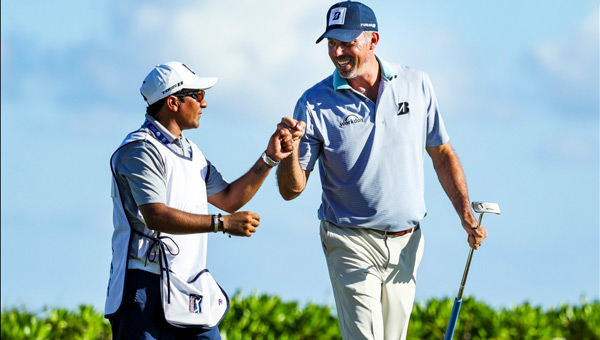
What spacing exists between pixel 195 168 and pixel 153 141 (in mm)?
301

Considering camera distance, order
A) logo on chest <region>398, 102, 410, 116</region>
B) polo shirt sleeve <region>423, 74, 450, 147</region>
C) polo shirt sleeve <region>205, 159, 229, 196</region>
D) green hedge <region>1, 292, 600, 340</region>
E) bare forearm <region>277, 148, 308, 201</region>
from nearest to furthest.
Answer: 1. polo shirt sleeve <region>205, 159, 229, 196</region>
2. bare forearm <region>277, 148, 308, 201</region>
3. logo on chest <region>398, 102, 410, 116</region>
4. polo shirt sleeve <region>423, 74, 450, 147</region>
5. green hedge <region>1, 292, 600, 340</region>

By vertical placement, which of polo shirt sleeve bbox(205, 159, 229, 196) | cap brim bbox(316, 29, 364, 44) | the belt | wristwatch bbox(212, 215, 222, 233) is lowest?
wristwatch bbox(212, 215, 222, 233)

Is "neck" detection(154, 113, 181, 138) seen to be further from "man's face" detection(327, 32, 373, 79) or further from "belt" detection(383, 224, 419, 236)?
"belt" detection(383, 224, 419, 236)

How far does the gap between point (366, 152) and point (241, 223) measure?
1.55 metres

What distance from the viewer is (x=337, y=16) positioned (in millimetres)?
5469

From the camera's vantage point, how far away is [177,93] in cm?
436

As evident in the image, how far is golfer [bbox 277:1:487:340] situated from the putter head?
0.21 metres

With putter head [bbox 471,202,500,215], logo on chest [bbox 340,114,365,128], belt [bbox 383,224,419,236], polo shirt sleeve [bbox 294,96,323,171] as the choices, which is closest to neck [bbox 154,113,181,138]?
polo shirt sleeve [bbox 294,96,323,171]

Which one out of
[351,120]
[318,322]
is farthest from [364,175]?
[318,322]

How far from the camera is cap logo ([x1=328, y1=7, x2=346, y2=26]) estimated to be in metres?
5.40

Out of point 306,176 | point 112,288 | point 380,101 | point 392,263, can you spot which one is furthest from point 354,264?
point 112,288

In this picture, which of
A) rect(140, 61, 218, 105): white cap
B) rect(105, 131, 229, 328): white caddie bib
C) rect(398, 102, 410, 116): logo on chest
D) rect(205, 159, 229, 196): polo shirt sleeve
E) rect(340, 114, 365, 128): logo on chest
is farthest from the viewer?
rect(398, 102, 410, 116): logo on chest

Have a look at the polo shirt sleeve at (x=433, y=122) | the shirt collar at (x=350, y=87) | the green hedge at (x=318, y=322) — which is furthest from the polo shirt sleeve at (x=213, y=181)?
the green hedge at (x=318, y=322)

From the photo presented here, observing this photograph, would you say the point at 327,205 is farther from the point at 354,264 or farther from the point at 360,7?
the point at 360,7
